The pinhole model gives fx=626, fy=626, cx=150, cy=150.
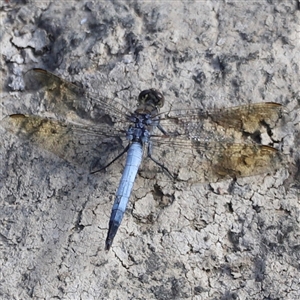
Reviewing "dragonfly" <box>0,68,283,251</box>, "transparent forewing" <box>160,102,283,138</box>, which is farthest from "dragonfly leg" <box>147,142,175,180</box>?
"transparent forewing" <box>160,102,283,138</box>

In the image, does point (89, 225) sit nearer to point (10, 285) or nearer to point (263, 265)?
point (10, 285)

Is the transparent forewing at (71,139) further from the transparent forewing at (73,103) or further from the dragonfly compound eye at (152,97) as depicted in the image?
the dragonfly compound eye at (152,97)

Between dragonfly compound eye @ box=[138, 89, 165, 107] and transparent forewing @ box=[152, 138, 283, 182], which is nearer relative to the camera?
transparent forewing @ box=[152, 138, 283, 182]

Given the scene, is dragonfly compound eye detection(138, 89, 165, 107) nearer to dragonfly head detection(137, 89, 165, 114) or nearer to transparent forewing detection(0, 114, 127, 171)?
dragonfly head detection(137, 89, 165, 114)

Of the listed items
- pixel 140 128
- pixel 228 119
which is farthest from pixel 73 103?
pixel 228 119

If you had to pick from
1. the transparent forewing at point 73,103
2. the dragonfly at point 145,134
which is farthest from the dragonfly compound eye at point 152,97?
the transparent forewing at point 73,103

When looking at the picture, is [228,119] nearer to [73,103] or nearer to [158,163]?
[158,163]

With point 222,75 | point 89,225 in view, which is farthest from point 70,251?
point 222,75
